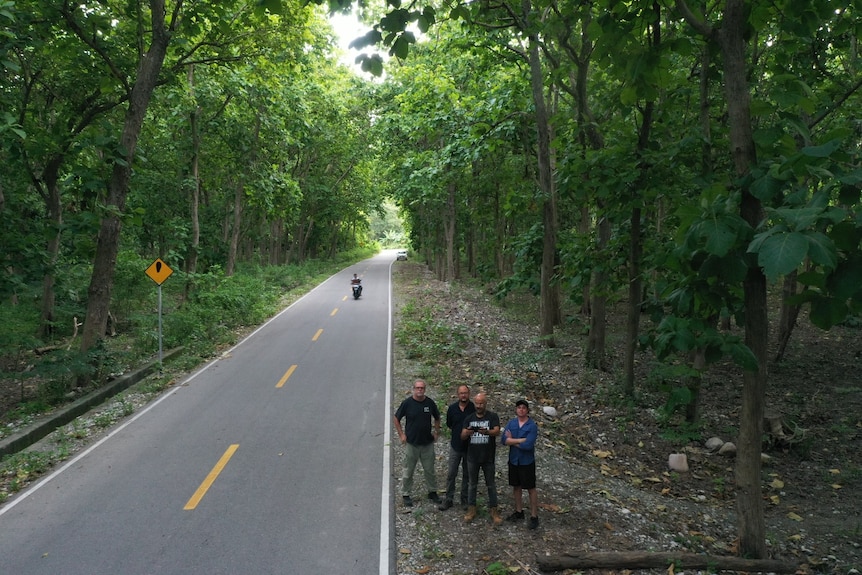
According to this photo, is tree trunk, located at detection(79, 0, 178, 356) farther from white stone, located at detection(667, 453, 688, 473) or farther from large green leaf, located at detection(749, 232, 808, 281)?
large green leaf, located at detection(749, 232, 808, 281)

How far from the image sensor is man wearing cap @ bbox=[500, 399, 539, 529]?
7.03 metres

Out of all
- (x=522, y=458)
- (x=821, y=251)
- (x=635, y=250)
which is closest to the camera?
(x=821, y=251)

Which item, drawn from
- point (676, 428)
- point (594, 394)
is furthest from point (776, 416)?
point (594, 394)

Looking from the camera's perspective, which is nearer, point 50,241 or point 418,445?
point 418,445

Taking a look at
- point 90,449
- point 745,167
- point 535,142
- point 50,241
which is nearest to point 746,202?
point 745,167

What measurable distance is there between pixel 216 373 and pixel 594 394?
395 inches

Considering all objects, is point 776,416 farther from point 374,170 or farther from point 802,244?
point 374,170

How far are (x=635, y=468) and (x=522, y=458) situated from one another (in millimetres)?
3576

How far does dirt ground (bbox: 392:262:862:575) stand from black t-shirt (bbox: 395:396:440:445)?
36.4 inches

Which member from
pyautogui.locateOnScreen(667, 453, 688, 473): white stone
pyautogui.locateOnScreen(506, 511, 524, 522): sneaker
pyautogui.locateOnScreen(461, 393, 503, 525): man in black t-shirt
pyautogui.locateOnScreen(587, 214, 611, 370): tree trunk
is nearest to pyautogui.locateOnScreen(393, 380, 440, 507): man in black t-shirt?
pyautogui.locateOnScreen(461, 393, 503, 525): man in black t-shirt

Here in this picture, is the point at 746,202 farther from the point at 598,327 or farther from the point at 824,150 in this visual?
the point at 598,327

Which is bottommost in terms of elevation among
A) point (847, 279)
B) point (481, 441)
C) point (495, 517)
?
point (495, 517)

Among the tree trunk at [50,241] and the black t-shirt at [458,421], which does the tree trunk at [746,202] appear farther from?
the tree trunk at [50,241]

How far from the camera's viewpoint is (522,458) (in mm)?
7129
